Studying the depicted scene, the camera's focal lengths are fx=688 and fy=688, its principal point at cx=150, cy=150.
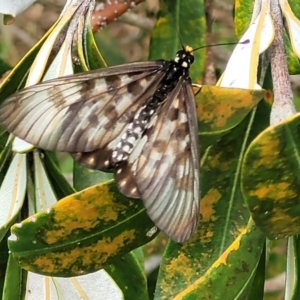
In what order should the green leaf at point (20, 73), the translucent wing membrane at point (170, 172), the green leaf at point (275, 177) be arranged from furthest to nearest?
the green leaf at point (20, 73) → the translucent wing membrane at point (170, 172) → the green leaf at point (275, 177)

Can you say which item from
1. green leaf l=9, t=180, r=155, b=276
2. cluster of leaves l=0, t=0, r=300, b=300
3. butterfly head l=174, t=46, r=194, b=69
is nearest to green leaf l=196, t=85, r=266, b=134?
cluster of leaves l=0, t=0, r=300, b=300

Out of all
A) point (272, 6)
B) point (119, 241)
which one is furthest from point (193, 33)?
point (119, 241)

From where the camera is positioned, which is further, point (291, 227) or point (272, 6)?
point (272, 6)

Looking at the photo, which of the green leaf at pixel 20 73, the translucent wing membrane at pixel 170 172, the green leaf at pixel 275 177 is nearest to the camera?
the green leaf at pixel 275 177

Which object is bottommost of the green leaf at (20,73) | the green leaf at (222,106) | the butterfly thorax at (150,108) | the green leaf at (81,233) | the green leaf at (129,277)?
the green leaf at (129,277)

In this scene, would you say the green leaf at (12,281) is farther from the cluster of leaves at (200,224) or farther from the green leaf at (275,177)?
the green leaf at (275,177)

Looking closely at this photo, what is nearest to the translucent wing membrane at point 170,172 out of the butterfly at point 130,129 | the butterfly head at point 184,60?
the butterfly at point 130,129

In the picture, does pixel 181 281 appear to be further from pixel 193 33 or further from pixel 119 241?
pixel 193 33

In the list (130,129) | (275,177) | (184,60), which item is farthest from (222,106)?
(184,60)
